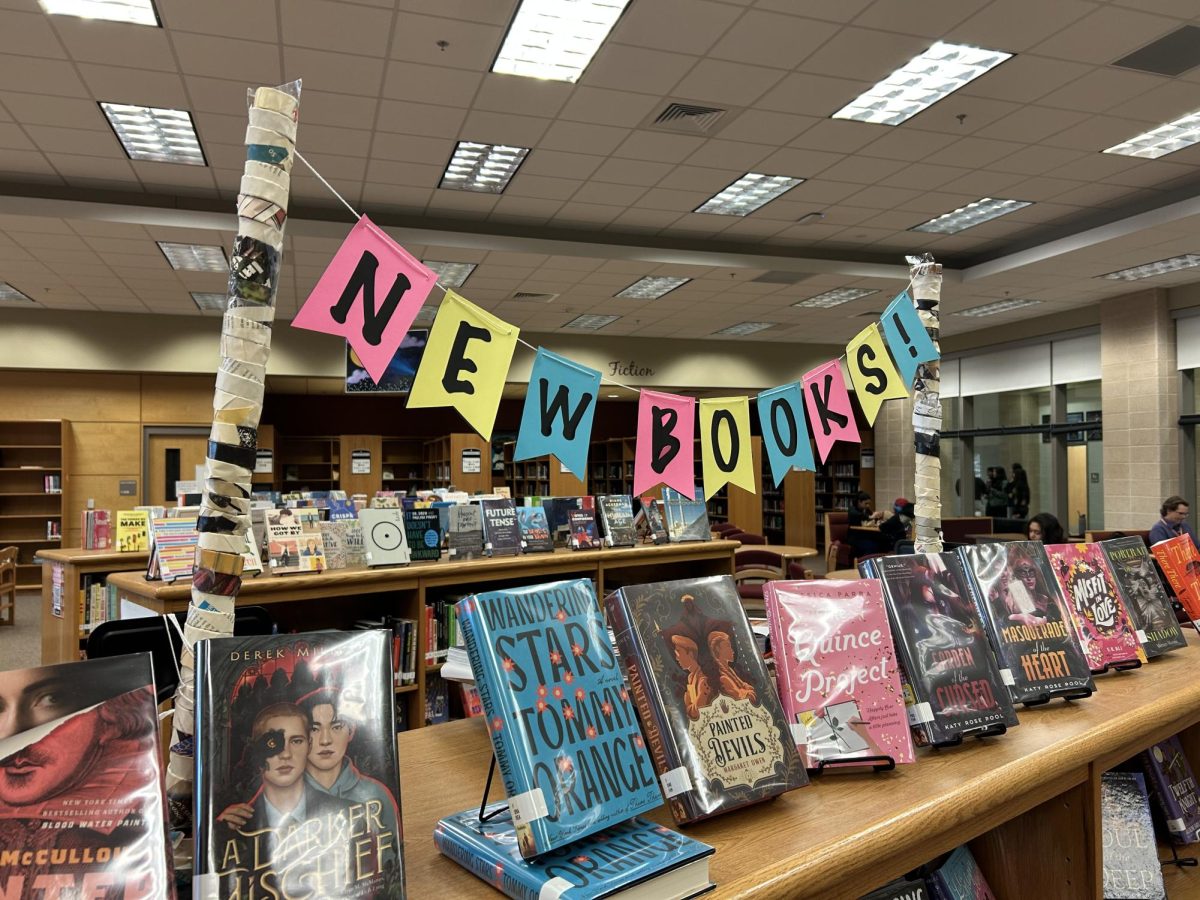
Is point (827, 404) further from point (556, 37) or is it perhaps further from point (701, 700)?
point (556, 37)

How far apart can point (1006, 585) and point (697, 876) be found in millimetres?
1042

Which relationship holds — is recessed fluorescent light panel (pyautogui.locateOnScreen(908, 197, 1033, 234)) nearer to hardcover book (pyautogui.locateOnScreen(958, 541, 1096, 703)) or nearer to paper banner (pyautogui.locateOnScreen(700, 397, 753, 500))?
paper banner (pyautogui.locateOnScreen(700, 397, 753, 500))

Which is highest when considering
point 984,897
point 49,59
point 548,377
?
point 49,59

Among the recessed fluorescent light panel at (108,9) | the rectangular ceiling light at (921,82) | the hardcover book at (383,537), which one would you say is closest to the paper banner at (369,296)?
the hardcover book at (383,537)

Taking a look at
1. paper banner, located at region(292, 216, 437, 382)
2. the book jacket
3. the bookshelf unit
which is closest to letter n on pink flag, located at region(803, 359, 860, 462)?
paper banner, located at region(292, 216, 437, 382)

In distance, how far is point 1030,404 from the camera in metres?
12.0

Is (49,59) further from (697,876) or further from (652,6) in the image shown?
(697,876)

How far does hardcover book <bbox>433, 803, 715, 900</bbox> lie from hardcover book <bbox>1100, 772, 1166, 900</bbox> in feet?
3.50

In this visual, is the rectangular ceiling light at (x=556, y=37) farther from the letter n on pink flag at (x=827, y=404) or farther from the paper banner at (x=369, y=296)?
the paper banner at (x=369, y=296)

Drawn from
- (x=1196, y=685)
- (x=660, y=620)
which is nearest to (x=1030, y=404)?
(x=1196, y=685)

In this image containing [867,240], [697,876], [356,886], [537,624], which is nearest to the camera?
[356,886]

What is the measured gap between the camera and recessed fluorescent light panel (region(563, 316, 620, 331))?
37.1 ft

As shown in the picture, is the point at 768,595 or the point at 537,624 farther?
the point at 768,595

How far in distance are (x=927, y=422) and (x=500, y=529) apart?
7.99 ft
